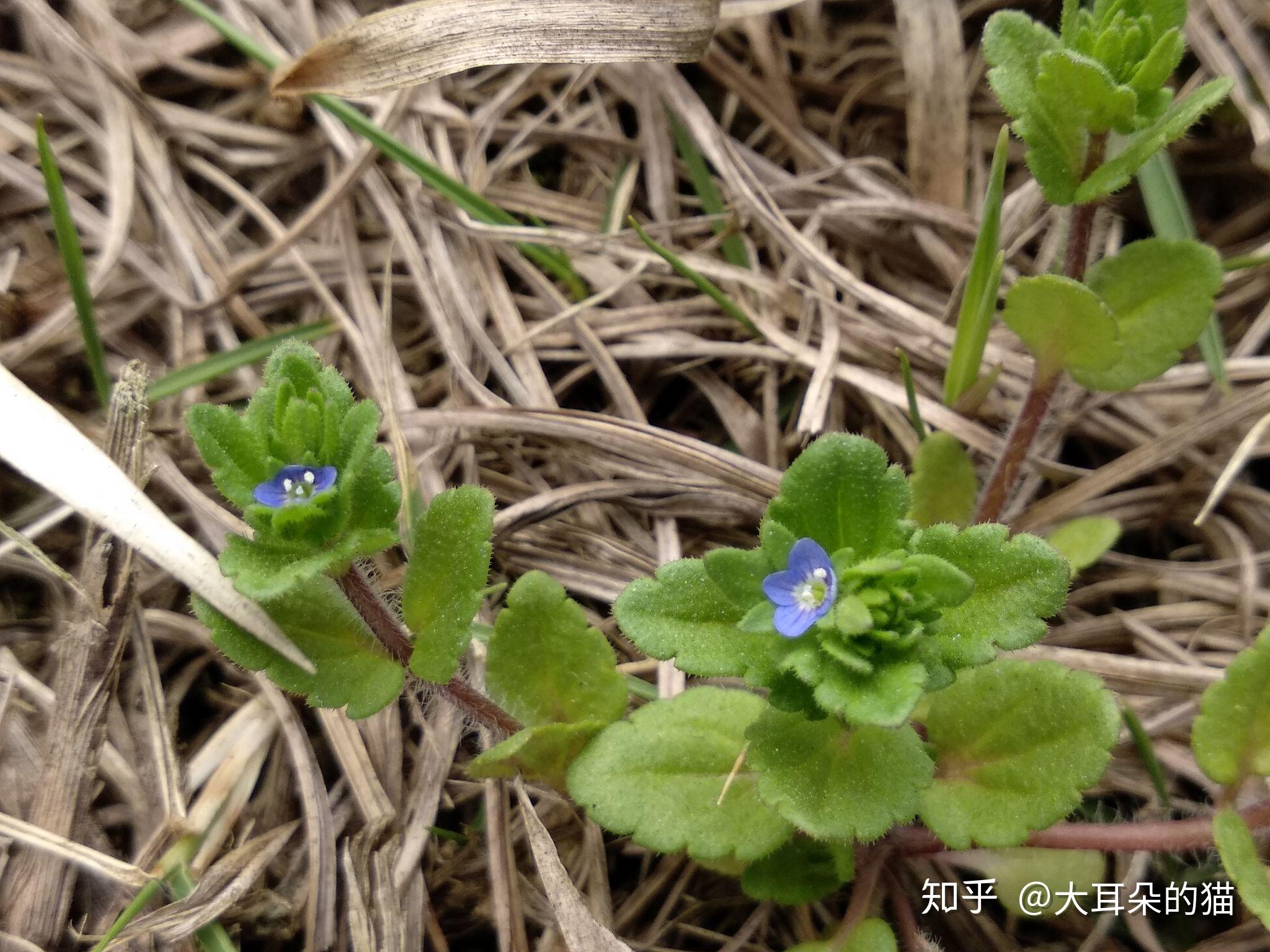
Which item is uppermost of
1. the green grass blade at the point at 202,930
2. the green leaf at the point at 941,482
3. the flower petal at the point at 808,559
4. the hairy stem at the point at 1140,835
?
the green leaf at the point at 941,482

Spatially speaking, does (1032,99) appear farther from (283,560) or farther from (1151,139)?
(283,560)

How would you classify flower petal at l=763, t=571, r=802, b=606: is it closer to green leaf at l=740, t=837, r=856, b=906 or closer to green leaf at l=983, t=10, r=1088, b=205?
green leaf at l=740, t=837, r=856, b=906

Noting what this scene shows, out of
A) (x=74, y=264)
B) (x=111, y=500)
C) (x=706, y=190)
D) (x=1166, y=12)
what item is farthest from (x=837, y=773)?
(x=74, y=264)

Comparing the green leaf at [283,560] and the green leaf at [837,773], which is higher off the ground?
the green leaf at [283,560]

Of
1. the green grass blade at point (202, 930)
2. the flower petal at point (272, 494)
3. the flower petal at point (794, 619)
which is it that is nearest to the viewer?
the flower petal at point (794, 619)

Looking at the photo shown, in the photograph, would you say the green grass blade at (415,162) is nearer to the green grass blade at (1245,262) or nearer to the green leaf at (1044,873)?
the green grass blade at (1245,262)

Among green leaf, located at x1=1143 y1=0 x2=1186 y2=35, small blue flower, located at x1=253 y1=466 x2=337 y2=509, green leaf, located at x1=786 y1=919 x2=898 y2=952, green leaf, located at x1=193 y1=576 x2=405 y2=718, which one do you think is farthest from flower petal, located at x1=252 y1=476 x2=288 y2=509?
green leaf, located at x1=1143 y1=0 x2=1186 y2=35

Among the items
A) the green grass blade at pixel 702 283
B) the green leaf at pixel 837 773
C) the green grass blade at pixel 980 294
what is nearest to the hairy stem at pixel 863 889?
the green leaf at pixel 837 773
